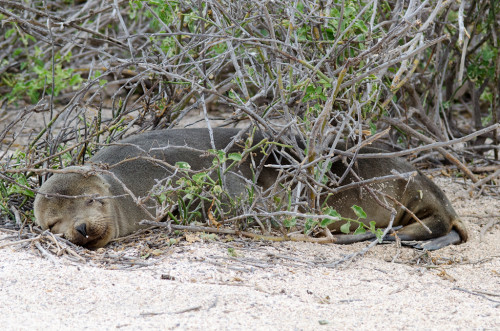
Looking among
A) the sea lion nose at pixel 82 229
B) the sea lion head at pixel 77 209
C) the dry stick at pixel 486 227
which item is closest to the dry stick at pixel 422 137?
the dry stick at pixel 486 227

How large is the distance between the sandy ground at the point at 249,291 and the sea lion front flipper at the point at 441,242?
0.39m

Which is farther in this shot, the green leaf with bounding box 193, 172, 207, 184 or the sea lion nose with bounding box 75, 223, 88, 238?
the sea lion nose with bounding box 75, 223, 88, 238

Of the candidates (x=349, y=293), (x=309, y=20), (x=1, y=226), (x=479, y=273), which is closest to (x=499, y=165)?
(x=479, y=273)

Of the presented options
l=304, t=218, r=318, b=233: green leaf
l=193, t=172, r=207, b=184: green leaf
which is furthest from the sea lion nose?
l=304, t=218, r=318, b=233: green leaf

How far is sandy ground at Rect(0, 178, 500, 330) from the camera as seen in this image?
93.0 inches

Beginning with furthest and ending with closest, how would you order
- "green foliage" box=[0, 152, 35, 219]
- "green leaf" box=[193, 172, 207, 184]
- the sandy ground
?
"green foliage" box=[0, 152, 35, 219], "green leaf" box=[193, 172, 207, 184], the sandy ground

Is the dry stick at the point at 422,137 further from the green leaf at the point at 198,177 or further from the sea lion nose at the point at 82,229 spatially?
the sea lion nose at the point at 82,229

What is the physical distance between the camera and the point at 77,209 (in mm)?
3451

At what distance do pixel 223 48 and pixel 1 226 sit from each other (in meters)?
1.55

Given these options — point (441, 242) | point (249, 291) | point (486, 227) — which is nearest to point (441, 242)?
point (441, 242)

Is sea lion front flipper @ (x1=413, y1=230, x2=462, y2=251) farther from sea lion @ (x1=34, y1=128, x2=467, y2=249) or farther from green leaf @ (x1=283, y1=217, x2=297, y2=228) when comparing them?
green leaf @ (x1=283, y1=217, x2=297, y2=228)

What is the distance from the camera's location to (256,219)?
10.9ft

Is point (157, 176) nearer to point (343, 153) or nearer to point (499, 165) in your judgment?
point (343, 153)

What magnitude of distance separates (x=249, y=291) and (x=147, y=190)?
4.67 feet
